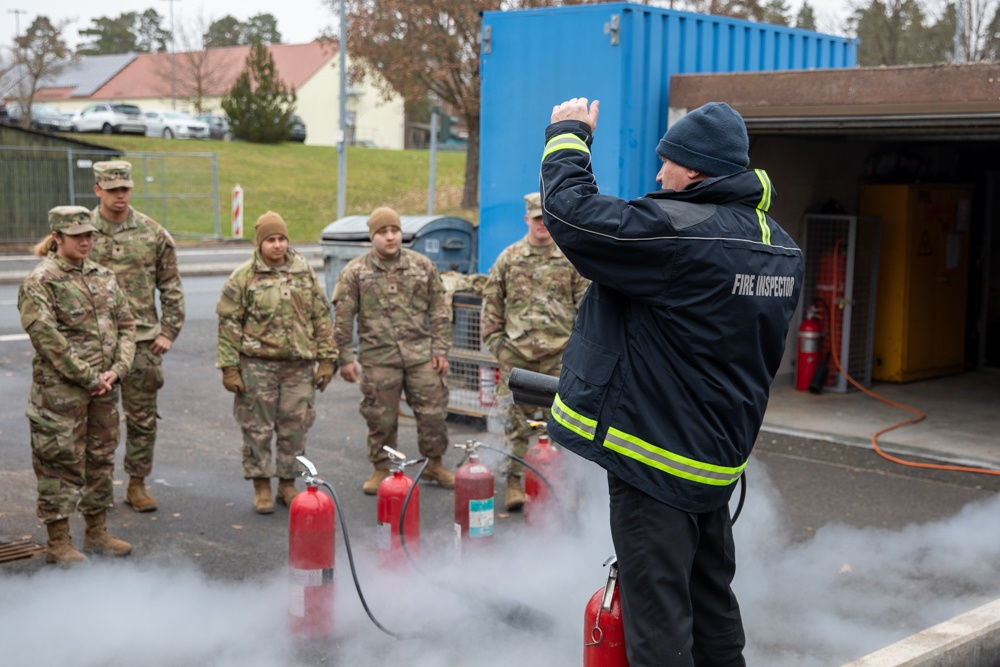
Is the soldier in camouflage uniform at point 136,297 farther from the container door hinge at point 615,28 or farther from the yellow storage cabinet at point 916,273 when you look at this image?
the yellow storage cabinet at point 916,273

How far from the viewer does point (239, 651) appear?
4641mm

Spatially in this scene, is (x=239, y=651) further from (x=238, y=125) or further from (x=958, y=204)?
(x=238, y=125)

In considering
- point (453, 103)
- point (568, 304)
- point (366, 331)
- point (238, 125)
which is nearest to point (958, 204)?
point (568, 304)

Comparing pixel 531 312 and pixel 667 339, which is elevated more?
pixel 667 339

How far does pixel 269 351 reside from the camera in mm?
6766

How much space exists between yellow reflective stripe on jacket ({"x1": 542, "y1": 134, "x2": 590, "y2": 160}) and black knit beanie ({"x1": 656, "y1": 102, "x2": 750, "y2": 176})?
0.24 m

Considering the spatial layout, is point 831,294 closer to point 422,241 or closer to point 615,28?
point 615,28

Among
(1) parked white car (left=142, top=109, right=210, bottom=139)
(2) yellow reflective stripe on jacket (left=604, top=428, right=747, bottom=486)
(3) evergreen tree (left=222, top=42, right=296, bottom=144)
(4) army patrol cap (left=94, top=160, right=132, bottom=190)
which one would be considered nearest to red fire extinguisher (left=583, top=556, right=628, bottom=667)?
(2) yellow reflective stripe on jacket (left=604, top=428, right=747, bottom=486)

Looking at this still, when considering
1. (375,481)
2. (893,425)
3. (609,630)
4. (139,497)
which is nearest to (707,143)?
(609,630)

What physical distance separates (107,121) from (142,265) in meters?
45.0

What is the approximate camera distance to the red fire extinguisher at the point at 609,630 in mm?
3365

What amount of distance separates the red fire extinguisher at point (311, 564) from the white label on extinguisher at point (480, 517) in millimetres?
969

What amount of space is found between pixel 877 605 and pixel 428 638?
7.38 ft

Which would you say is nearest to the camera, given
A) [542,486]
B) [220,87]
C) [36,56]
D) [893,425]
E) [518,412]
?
[542,486]
